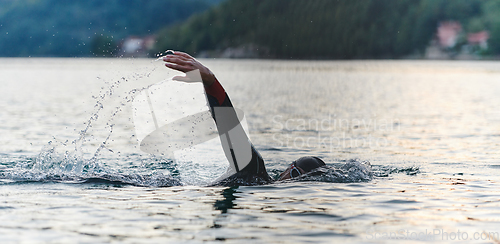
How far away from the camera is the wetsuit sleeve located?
308 inches

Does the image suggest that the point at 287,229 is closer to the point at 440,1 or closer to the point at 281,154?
the point at 281,154

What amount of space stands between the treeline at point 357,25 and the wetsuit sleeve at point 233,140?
451ft

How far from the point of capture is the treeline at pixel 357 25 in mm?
146625

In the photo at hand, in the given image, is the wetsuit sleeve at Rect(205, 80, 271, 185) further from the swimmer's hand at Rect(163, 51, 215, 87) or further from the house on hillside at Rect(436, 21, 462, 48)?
the house on hillside at Rect(436, 21, 462, 48)

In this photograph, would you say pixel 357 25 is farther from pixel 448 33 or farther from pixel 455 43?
pixel 455 43

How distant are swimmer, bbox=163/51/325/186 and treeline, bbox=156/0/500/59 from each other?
450 ft

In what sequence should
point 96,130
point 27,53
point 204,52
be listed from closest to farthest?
point 96,130, point 204,52, point 27,53

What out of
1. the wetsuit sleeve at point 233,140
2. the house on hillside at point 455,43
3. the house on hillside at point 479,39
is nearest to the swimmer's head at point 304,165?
the wetsuit sleeve at point 233,140

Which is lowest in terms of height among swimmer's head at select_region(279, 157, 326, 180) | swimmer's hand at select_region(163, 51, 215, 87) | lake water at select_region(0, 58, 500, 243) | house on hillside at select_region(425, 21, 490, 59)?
lake water at select_region(0, 58, 500, 243)

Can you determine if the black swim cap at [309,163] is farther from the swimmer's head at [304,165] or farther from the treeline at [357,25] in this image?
the treeline at [357,25]

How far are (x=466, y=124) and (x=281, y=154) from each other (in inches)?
451

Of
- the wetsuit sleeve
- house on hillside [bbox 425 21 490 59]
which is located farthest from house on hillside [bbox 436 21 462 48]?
the wetsuit sleeve

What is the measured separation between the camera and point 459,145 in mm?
16766

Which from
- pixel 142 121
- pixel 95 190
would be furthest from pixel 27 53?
pixel 95 190
